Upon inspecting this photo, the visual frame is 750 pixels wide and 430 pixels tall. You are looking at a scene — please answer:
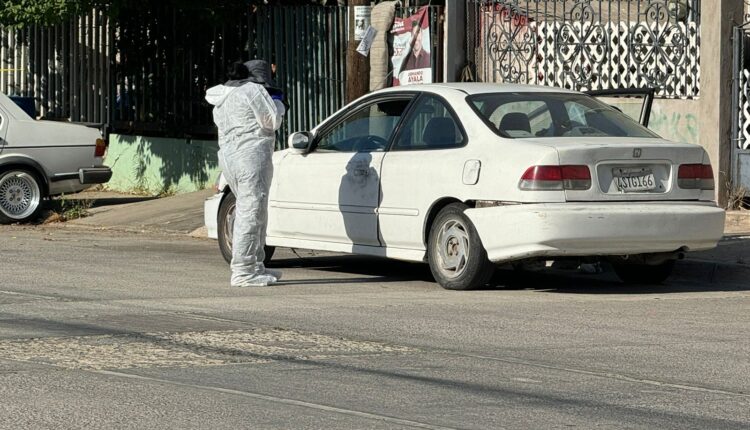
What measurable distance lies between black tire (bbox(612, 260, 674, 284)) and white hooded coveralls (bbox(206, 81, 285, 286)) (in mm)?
2820

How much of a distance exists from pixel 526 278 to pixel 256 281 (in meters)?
2.39

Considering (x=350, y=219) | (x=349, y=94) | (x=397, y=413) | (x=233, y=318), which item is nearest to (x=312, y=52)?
(x=349, y=94)

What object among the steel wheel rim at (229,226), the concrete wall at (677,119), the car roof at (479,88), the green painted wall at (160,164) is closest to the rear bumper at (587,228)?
the car roof at (479,88)

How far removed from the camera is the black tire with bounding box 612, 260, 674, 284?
39.2 ft

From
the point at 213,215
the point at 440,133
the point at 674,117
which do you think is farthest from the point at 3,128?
the point at 440,133

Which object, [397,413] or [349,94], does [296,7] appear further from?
[397,413]

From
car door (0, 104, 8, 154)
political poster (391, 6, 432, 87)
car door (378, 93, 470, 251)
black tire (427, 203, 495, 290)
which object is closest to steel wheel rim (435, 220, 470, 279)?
black tire (427, 203, 495, 290)

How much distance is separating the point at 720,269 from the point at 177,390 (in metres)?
6.62

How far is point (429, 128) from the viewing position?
38.5ft

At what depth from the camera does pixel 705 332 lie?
9250mm

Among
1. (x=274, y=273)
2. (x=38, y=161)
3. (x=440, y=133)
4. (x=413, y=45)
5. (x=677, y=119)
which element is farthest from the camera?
(x=413, y=45)

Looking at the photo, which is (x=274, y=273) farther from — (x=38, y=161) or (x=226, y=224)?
(x=38, y=161)

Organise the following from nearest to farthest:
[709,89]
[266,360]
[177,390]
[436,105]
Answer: [177,390], [266,360], [436,105], [709,89]

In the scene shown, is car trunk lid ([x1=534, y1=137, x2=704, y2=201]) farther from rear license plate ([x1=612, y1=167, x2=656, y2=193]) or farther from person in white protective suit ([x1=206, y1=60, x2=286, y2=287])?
person in white protective suit ([x1=206, y1=60, x2=286, y2=287])
